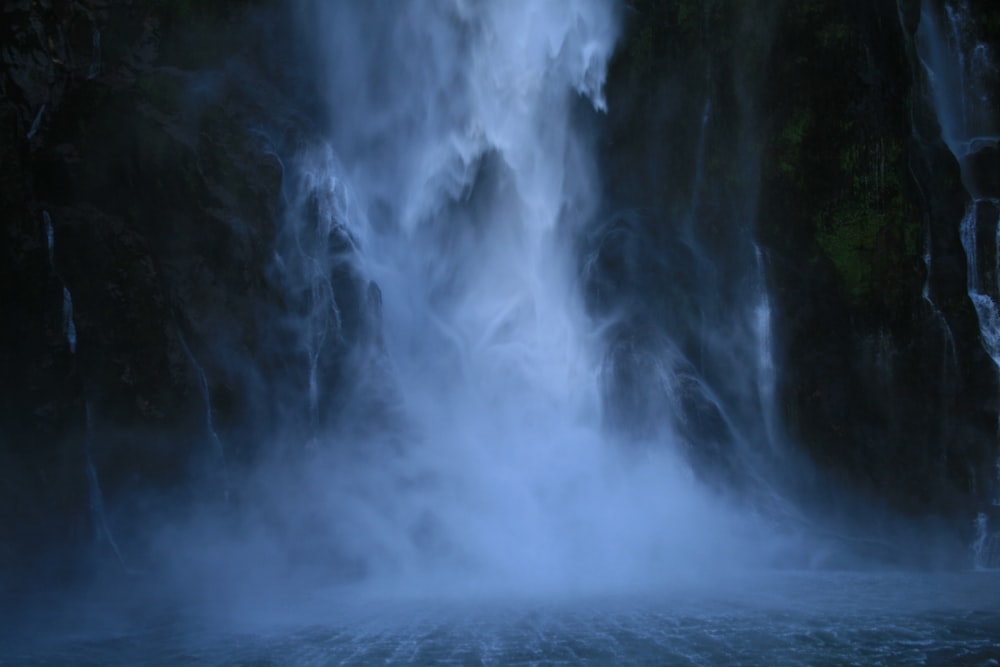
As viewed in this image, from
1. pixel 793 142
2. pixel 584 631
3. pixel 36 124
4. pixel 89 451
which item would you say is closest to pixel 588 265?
pixel 793 142

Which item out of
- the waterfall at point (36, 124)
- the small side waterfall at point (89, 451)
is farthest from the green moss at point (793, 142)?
the waterfall at point (36, 124)

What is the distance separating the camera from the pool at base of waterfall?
25.8ft

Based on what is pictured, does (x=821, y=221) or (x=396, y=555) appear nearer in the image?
(x=396, y=555)

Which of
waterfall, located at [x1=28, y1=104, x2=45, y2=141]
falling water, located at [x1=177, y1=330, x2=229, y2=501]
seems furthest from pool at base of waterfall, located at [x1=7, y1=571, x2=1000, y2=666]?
waterfall, located at [x1=28, y1=104, x2=45, y2=141]

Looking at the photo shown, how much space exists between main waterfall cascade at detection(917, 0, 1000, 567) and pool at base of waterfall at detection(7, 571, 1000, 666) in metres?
5.02

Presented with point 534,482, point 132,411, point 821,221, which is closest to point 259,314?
point 132,411

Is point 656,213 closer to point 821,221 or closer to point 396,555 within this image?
point 821,221

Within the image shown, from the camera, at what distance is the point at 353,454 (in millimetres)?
15000

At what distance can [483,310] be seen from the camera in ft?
54.7

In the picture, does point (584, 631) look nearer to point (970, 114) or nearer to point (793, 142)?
point (793, 142)

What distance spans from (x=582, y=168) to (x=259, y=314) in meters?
6.17

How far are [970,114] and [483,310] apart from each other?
834 cm

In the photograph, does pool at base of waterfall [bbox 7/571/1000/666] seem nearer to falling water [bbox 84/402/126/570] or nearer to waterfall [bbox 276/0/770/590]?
falling water [bbox 84/402/126/570]

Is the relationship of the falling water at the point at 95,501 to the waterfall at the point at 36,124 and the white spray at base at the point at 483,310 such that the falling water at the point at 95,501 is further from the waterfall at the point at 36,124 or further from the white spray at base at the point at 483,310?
the waterfall at the point at 36,124
